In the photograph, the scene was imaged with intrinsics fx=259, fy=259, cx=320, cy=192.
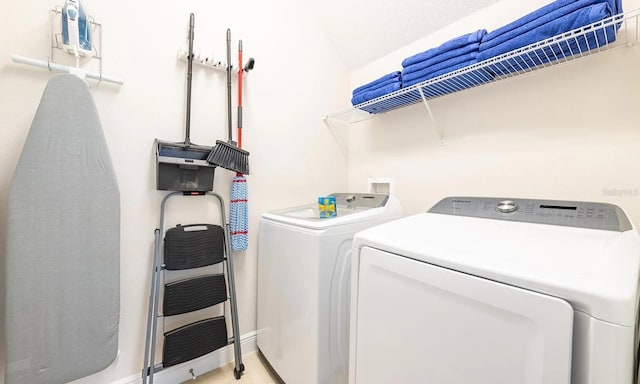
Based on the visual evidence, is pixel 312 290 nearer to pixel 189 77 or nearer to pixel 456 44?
pixel 189 77

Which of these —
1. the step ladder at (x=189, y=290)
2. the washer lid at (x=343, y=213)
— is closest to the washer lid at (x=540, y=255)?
the washer lid at (x=343, y=213)

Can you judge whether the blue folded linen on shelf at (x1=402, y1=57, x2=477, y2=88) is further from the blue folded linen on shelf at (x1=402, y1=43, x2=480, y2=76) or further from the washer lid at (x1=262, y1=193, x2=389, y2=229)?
the washer lid at (x1=262, y1=193, x2=389, y2=229)

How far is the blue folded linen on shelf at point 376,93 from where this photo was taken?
5.29 feet

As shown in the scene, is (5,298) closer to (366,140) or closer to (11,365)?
(11,365)

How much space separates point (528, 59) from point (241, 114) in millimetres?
1534

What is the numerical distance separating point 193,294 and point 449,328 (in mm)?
1284

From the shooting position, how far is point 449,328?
68cm

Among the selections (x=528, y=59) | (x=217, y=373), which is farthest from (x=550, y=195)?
(x=217, y=373)

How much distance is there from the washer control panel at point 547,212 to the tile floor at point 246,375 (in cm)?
142

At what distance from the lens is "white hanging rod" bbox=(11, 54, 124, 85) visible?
107cm

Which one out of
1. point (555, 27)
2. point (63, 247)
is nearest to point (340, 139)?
point (555, 27)

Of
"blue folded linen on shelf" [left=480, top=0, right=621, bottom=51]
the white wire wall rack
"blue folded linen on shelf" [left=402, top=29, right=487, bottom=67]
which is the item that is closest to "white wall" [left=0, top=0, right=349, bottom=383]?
the white wire wall rack

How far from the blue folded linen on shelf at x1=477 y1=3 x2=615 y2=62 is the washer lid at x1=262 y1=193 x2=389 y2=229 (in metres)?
0.89

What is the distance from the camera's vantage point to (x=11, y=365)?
101 cm
